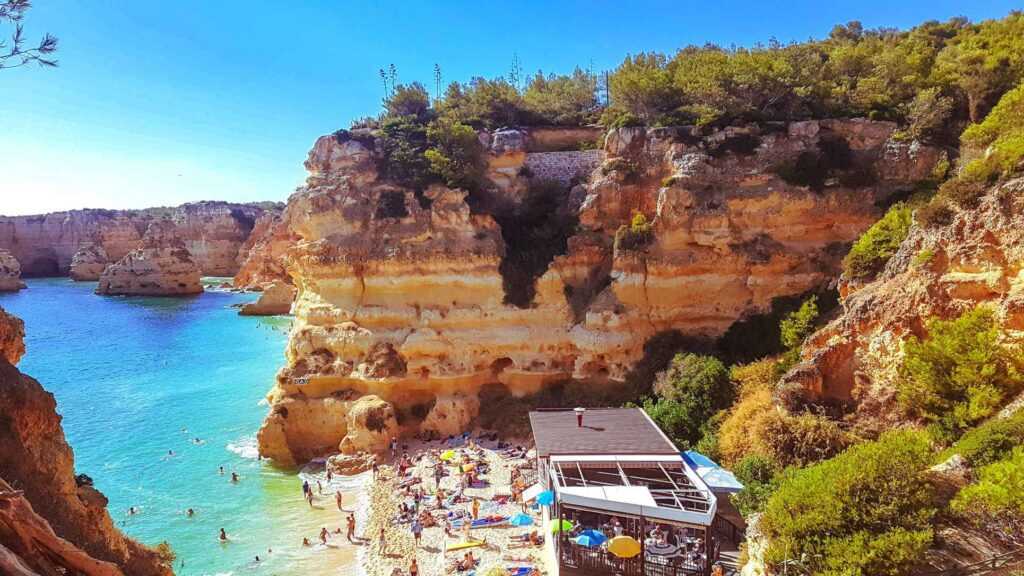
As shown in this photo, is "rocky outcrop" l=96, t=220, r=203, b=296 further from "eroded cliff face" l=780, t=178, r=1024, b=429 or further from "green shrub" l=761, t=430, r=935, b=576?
"green shrub" l=761, t=430, r=935, b=576

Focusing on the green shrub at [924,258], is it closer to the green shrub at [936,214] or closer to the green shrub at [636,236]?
the green shrub at [936,214]

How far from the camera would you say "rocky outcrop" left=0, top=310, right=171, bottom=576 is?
6.86m

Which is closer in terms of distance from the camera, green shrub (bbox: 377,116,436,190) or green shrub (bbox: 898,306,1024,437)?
green shrub (bbox: 898,306,1024,437)

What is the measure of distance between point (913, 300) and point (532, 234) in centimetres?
1630

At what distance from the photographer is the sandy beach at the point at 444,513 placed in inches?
668

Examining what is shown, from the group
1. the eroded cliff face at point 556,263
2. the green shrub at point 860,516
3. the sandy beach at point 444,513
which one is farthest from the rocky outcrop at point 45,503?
the eroded cliff face at point 556,263

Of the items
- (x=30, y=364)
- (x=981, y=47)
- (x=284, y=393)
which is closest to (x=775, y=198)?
(x=981, y=47)

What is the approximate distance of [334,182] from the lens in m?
27.9

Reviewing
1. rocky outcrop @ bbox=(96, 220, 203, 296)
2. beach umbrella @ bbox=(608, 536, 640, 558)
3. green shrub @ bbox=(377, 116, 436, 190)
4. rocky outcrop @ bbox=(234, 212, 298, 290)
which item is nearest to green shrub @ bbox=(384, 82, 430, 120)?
green shrub @ bbox=(377, 116, 436, 190)

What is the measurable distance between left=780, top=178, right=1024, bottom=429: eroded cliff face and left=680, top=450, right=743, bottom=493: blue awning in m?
Answer: 3.55

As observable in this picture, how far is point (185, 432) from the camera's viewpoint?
96.2ft

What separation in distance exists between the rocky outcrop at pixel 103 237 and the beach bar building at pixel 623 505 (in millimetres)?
107493

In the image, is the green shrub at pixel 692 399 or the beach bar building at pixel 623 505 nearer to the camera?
the beach bar building at pixel 623 505

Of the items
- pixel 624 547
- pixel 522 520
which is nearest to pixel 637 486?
pixel 624 547
